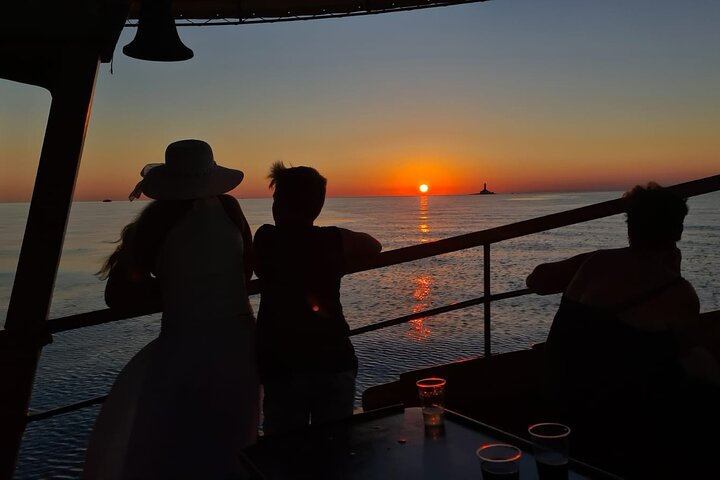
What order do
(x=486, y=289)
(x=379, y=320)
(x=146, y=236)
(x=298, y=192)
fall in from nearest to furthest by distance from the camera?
(x=146, y=236) < (x=298, y=192) < (x=486, y=289) < (x=379, y=320)

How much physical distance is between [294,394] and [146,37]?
8.29 feet

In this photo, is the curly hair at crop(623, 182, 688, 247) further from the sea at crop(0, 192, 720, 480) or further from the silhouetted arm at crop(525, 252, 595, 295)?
the sea at crop(0, 192, 720, 480)

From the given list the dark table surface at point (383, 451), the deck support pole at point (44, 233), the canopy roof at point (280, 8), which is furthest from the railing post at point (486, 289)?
the canopy roof at point (280, 8)

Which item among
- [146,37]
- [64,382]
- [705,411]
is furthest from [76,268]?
[705,411]

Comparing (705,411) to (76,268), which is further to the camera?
(76,268)

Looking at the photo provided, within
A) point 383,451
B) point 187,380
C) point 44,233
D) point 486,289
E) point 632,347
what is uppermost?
point 44,233

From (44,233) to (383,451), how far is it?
179 cm

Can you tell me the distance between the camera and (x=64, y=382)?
15.2 metres

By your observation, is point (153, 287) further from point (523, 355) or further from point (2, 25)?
Result: point (523, 355)

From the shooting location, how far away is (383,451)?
68.2 inches

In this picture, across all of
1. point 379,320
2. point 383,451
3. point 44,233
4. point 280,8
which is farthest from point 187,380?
point 379,320

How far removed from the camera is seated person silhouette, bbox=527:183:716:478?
6.46 ft

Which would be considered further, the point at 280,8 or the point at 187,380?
the point at 280,8

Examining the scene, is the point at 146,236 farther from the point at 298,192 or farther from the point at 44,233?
the point at 44,233
